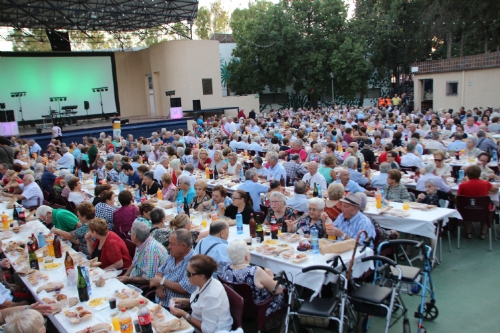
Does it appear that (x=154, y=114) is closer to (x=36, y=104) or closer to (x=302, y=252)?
(x=36, y=104)

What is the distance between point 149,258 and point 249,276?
126 cm

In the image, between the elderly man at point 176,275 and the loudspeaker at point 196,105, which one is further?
the loudspeaker at point 196,105

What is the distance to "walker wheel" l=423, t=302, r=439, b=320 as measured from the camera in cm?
480

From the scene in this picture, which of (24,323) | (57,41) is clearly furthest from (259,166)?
(57,41)

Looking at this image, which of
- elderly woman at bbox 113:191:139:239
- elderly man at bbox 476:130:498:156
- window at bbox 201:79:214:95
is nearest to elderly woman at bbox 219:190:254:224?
elderly woman at bbox 113:191:139:239

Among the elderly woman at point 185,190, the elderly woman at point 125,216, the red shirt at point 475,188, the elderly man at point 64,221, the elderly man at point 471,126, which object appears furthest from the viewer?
the elderly man at point 471,126

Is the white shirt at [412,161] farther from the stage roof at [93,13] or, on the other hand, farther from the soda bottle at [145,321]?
the stage roof at [93,13]

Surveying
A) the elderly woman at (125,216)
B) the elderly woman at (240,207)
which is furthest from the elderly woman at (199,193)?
the elderly woman at (125,216)

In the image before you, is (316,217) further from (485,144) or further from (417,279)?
(485,144)

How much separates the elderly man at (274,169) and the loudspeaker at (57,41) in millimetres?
24324

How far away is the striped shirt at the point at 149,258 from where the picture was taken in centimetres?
479

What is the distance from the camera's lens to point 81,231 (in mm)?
5867

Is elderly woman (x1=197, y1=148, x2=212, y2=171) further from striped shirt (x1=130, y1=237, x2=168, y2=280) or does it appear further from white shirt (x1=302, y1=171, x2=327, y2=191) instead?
striped shirt (x1=130, y1=237, x2=168, y2=280)

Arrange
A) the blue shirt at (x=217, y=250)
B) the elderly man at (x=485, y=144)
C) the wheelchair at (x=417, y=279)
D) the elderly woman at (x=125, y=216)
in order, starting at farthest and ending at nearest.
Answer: the elderly man at (x=485, y=144)
the elderly woman at (x=125, y=216)
the blue shirt at (x=217, y=250)
the wheelchair at (x=417, y=279)
